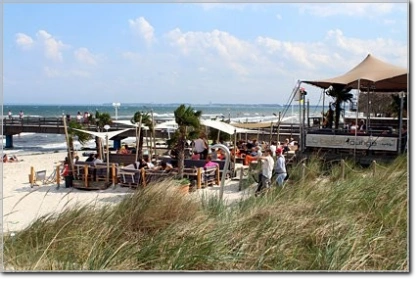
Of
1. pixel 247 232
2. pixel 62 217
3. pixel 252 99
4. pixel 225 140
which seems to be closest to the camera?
pixel 247 232

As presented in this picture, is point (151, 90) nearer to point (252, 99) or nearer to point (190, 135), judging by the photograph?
point (252, 99)

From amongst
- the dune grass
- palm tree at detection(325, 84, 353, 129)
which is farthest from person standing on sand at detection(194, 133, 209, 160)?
the dune grass

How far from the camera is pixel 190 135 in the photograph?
8.04 meters

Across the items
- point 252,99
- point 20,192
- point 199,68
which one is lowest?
point 20,192

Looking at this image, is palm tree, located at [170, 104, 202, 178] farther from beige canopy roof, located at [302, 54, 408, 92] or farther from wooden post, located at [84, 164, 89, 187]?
beige canopy roof, located at [302, 54, 408, 92]

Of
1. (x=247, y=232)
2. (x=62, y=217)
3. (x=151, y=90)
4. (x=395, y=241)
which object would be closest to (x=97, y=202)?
(x=62, y=217)

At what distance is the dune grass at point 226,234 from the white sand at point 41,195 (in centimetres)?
22

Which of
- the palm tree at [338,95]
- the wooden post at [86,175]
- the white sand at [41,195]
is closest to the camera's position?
the white sand at [41,195]

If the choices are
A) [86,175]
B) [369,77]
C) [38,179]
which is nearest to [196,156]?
[86,175]

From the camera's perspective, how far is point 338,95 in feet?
31.0

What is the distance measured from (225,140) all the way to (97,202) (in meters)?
9.17

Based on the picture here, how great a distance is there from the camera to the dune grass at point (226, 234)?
7.22 ft

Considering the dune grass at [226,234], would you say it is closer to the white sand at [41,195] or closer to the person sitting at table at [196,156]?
the white sand at [41,195]

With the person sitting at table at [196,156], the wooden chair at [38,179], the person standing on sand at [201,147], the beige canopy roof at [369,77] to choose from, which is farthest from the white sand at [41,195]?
the beige canopy roof at [369,77]
